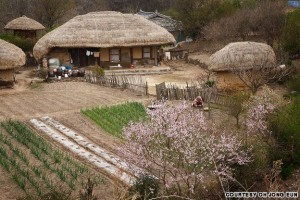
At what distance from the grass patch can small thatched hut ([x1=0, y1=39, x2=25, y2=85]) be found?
7125 millimetres

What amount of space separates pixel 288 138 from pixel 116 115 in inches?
275

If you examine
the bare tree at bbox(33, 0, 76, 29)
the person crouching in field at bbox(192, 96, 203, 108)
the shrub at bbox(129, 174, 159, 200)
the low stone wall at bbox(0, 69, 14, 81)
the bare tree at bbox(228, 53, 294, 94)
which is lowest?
the shrub at bbox(129, 174, 159, 200)

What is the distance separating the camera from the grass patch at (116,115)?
1578cm

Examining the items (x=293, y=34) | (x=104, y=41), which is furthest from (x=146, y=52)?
(x=293, y=34)

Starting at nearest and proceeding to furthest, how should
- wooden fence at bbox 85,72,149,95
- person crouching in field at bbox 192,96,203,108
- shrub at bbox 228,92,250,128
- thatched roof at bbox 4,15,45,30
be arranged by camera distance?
shrub at bbox 228,92,250,128 → person crouching in field at bbox 192,96,203,108 → wooden fence at bbox 85,72,149,95 → thatched roof at bbox 4,15,45,30

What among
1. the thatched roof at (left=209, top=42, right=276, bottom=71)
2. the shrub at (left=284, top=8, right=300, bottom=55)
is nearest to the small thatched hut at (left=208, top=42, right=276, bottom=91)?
the thatched roof at (left=209, top=42, right=276, bottom=71)

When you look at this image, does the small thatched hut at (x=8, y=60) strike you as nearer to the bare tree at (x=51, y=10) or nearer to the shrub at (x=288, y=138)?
the shrub at (x=288, y=138)

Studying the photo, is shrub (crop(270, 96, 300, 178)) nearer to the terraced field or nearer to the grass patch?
the terraced field

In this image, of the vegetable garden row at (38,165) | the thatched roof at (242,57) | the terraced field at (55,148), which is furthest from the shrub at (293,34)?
the vegetable garden row at (38,165)

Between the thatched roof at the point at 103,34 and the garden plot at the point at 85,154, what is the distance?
13317 millimetres

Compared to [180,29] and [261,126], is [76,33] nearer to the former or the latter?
[180,29]

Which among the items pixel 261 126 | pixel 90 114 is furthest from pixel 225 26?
pixel 261 126

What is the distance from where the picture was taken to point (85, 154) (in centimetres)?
1308

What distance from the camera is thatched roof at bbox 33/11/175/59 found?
2909cm
